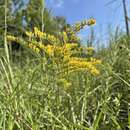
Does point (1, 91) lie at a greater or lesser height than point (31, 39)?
lesser

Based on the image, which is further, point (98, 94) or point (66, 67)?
point (98, 94)

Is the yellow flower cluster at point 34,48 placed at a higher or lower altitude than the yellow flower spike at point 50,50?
higher

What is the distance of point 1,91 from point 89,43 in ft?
5.92

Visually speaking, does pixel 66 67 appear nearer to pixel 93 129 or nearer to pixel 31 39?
pixel 31 39

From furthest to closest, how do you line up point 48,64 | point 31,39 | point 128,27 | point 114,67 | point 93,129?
1. point 128,27
2. point 114,67
3. point 31,39
4. point 48,64
5. point 93,129

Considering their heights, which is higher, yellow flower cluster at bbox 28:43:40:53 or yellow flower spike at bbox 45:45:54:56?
yellow flower cluster at bbox 28:43:40:53

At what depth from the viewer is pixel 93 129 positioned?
6.62 ft

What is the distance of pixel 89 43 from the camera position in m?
4.12

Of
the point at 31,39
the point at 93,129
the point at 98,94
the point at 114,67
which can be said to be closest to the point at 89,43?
the point at 114,67

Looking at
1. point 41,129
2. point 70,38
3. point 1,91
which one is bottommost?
point 41,129

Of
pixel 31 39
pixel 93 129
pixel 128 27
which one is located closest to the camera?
pixel 93 129

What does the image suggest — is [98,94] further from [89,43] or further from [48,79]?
[89,43]

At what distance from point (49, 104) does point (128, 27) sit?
1.96m

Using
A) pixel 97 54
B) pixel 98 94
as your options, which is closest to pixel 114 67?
pixel 98 94
